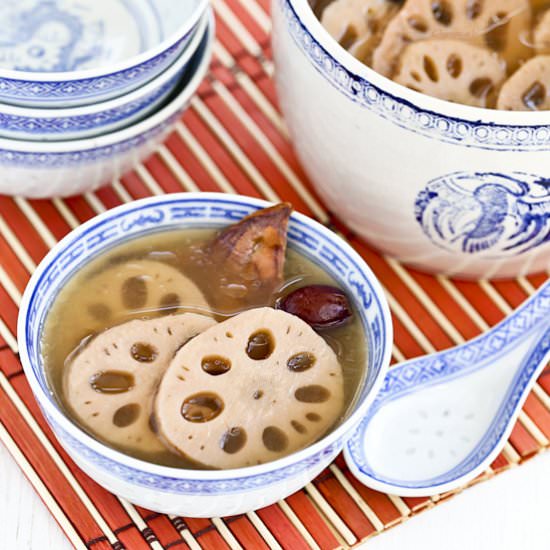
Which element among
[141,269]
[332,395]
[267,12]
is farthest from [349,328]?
[267,12]

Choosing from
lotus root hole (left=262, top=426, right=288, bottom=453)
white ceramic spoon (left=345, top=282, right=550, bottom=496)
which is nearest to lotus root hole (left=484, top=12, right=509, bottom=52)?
white ceramic spoon (left=345, top=282, right=550, bottom=496)

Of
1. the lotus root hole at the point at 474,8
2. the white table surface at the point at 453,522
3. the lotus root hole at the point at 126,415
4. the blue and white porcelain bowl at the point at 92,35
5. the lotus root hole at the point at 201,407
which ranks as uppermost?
A: the blue and white porcelain bowl at the point at 92,35

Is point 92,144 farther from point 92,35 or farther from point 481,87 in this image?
point 481,87

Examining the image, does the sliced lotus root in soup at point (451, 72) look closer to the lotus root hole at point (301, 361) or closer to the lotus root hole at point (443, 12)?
the lotus root hole at point (443, 12)

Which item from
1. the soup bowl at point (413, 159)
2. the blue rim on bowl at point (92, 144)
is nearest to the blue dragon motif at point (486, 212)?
the soup bowl at point (413, 159)

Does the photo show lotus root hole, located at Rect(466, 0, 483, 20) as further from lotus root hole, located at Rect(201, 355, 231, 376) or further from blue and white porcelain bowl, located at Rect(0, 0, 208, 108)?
lotus root hole, located at Rect(201, 355, 231, 376)

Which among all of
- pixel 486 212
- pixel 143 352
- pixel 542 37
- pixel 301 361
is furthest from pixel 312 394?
pixel 542 37

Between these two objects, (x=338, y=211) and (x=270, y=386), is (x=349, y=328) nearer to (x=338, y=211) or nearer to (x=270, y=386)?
(x=270, y=386)
